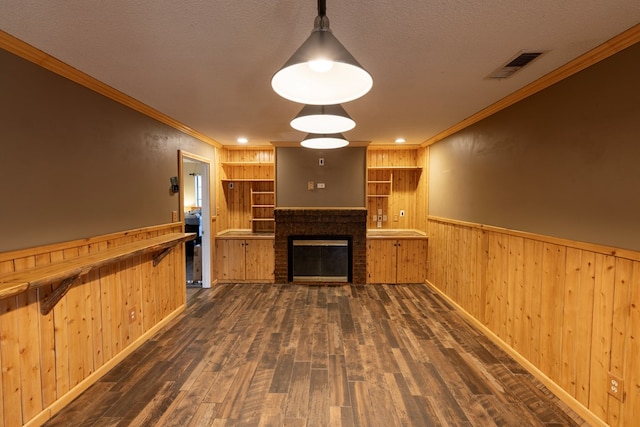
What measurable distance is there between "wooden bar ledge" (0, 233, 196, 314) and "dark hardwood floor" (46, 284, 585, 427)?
907 millimetres

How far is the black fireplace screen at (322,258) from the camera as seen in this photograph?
17.0 feet

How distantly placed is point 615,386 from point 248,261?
4655 mm

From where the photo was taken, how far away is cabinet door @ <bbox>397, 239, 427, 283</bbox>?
5.14 meters

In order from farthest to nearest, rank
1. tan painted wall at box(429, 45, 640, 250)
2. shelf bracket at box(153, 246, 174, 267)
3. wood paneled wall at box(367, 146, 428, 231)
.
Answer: wood paneled wall at box(367, 146, 428, 231) → shelf bracket at box(153, 246, 174, 267) → tan painted wall at box(429, 45, 640, 250)

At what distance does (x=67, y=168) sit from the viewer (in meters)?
2.23

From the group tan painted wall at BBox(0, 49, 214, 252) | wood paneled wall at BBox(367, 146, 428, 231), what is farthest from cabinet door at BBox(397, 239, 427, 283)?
tan painted wall at BBox(0, 49, 214, 252)

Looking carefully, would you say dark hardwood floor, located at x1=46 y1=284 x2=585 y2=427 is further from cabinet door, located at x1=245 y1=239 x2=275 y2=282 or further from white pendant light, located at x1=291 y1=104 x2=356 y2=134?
white pendant light, located at x1=291 y1=104 x2=356 y2=134

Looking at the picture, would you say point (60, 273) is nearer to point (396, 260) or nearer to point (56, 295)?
point (56, 295)

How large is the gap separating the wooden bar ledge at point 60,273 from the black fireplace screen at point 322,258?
273 cm

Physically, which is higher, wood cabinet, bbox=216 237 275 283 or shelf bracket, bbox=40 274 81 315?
shelf bracket, bbox=40 274 81 315

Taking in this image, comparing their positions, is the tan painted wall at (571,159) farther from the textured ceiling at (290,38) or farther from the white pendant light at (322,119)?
the white pendant light at (322,119)

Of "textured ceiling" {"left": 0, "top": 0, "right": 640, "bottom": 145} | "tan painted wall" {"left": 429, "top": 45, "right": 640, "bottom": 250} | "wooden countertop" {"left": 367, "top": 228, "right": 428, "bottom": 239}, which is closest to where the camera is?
"textured ceiling" {"left": 0, "top": 0, "right": 640, "bottom": 145}

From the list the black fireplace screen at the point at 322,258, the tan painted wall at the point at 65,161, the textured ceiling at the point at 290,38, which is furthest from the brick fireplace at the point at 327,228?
the textured ceiling at the point at 290,38

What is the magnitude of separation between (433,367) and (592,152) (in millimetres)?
2100
